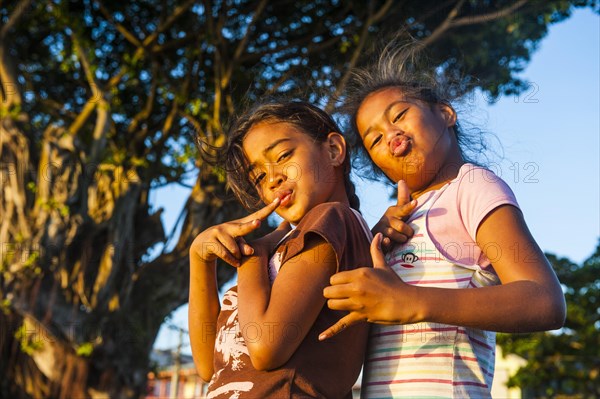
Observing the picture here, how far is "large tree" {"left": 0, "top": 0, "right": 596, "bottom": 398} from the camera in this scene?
23.9 ft

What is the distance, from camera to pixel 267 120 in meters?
1.87

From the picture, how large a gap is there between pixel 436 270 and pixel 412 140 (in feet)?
1.13

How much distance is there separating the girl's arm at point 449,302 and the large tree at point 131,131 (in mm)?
5460

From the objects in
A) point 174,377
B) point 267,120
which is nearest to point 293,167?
point 267,120

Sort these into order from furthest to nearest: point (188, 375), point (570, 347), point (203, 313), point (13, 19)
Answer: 1. point (188, 375)
2. point (570, 347)
3. point (13, 19)
4. point (203, 313)

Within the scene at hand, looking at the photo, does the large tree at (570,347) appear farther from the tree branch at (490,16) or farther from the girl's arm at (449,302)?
the girl's arm at (449,302)

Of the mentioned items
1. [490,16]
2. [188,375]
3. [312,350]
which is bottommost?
[312,350]

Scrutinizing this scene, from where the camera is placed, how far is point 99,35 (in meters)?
8.54

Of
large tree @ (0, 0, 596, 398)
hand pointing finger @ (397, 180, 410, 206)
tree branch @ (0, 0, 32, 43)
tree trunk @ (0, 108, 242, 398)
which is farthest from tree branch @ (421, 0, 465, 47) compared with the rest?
hand pointing finger @ (397, 180, 410, 206)

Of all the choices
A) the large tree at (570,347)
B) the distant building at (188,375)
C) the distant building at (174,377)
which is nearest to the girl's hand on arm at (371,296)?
the distant building at (188,375)

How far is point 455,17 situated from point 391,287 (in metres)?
6.53

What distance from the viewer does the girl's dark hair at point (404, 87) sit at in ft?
6.40

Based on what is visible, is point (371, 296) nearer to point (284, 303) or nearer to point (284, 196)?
point (284, 303)

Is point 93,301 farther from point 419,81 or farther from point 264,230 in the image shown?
point 419,81
